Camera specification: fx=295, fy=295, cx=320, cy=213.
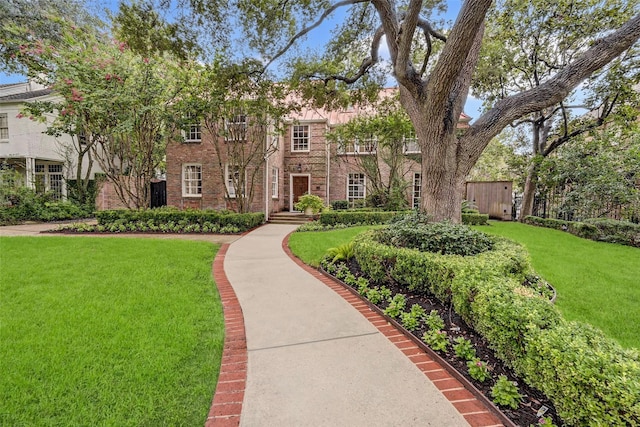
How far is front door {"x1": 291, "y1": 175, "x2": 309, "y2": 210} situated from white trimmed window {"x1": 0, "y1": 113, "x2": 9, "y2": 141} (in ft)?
46.1

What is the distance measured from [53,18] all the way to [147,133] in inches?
153

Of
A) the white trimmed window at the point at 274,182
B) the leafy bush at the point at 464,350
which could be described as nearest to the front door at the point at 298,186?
the white trimmed window at the point at 274,182

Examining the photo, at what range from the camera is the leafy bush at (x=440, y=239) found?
414cm

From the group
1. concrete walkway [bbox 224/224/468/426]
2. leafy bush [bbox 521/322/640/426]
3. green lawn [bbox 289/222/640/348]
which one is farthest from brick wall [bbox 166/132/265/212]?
leafy bush [bbox 521/322/640/426]

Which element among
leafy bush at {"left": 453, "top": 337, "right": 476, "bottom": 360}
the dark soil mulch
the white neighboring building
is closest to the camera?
the dark soil mulch

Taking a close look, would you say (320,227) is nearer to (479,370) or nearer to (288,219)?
(288,219)

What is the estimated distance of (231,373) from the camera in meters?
2.28

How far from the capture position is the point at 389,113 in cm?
1216

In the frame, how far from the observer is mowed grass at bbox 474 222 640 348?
3.15 m

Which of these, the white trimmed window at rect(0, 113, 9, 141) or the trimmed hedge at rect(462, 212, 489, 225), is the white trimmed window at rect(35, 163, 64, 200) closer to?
the white trimmed window at rect(0, 113, 9, 141)

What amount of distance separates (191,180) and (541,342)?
48.4 feet

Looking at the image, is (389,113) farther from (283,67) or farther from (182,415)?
(182,415)

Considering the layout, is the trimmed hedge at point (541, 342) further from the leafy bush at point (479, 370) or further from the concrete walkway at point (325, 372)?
the concrete walkway at point (325, 372)

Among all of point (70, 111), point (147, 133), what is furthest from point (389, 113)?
point (70, 111)
